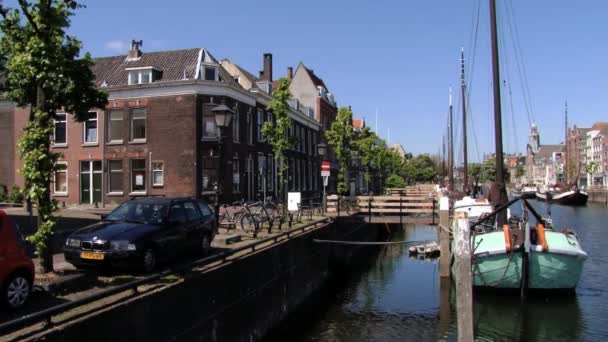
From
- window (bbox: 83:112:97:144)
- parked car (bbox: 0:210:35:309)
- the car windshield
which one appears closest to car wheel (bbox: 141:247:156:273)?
the car windshield

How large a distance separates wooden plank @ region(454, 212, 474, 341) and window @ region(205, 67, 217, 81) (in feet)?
75.7

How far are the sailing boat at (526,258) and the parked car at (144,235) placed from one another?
7637mm

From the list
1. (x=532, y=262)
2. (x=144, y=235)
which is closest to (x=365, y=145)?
(x=532, y=262)

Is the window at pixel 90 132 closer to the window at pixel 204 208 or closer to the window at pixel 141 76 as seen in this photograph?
the window at pixel 141 76

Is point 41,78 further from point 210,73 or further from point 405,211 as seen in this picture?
point 210,73

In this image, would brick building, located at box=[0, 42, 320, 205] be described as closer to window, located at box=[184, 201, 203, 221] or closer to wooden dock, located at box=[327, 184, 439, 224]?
wooden dock, located at box=[327, 184, 439, 224]

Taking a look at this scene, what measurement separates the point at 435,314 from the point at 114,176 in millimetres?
21787

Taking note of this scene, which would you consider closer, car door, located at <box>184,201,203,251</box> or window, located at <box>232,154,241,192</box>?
car door, located at <box>184,201,203,251</box>

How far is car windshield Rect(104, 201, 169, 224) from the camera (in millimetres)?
10523

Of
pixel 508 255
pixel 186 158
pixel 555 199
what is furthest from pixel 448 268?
pixel 555 199

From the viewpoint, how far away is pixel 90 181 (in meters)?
30.7

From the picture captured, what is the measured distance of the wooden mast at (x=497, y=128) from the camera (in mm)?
17250

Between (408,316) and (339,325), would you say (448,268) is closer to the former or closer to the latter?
(408,316)

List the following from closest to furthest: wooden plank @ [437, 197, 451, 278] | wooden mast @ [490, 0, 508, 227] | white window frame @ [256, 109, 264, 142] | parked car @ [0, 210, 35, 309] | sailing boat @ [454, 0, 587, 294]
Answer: parked car @ [0, 210, 35, 309] → sailing boat @ [454, 0, 587, 294] → wooden mast @ [490, 0, 508, 227] → wooden plank @ [437, 197, 451, 278] → white window frame @ [256, 109, 264, 142]
